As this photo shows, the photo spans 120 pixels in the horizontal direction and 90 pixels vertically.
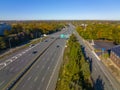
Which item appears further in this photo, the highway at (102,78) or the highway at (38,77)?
the highway at (38,77)

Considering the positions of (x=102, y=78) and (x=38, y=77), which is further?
(x=38, y=77)

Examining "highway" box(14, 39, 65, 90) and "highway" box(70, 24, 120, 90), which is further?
"highway" box(14, 39, 65, 90)

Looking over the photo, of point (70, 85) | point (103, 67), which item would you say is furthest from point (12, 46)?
point (70, 85)

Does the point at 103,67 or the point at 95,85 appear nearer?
the point at 95,85

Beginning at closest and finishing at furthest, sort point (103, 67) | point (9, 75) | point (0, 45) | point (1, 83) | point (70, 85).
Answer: point (70, 85)
point (1, 83)
point (9, 75)
point (103, 67)
point (0, 45)

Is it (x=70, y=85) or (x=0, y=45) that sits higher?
(x=70, y=85)

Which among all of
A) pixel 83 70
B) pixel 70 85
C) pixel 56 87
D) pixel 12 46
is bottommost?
pixel 12 46

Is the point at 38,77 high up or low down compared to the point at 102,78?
down

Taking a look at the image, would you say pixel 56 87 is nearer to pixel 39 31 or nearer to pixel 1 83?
pixel 1 83

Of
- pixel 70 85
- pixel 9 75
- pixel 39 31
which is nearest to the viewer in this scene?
pixel 70 85
